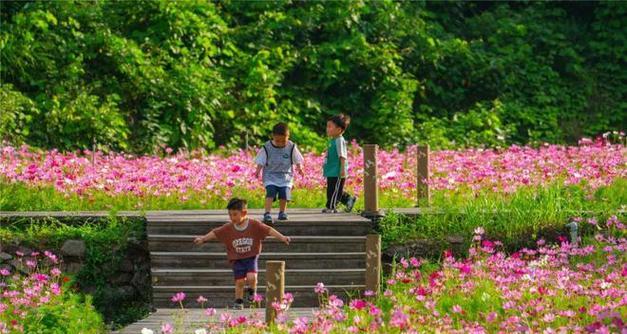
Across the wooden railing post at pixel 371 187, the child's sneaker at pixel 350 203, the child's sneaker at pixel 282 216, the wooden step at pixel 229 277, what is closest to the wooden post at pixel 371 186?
the wooden railing post at pixel 371 187

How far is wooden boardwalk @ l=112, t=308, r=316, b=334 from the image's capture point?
10.4m

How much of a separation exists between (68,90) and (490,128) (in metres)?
8.23

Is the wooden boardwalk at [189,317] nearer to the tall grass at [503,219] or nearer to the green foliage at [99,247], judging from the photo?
the green foliage at [99,247]

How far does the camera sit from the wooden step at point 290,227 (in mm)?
13336

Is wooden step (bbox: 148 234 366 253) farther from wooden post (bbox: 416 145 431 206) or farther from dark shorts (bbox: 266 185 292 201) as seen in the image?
wooden post (bbox: 416 145 431 206)

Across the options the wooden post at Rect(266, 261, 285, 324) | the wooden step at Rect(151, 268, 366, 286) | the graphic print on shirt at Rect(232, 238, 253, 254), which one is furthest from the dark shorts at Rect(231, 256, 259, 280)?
the wooden post at Rect(266, 261, 285, 324)

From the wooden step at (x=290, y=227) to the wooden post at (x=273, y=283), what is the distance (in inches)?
155

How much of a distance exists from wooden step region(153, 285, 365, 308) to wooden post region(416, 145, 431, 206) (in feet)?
8.71

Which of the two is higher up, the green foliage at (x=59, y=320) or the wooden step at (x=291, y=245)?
the wooden step at (x=291, y=245)

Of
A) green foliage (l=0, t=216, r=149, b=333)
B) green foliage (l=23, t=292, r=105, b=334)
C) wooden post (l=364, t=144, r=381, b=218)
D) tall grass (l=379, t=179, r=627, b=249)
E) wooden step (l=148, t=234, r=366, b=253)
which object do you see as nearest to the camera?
green foliage (l=23, t=292, r=105, b=334)

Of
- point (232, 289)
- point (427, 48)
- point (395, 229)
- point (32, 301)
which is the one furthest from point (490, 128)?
point (32, 301)

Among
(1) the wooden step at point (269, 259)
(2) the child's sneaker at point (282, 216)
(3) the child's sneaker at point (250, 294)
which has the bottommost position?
(3) the child's sneaker at point (250, 294)

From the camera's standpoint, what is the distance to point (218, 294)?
12.5 metres

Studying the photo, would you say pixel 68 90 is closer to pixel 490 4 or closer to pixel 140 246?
pixel 140 246
